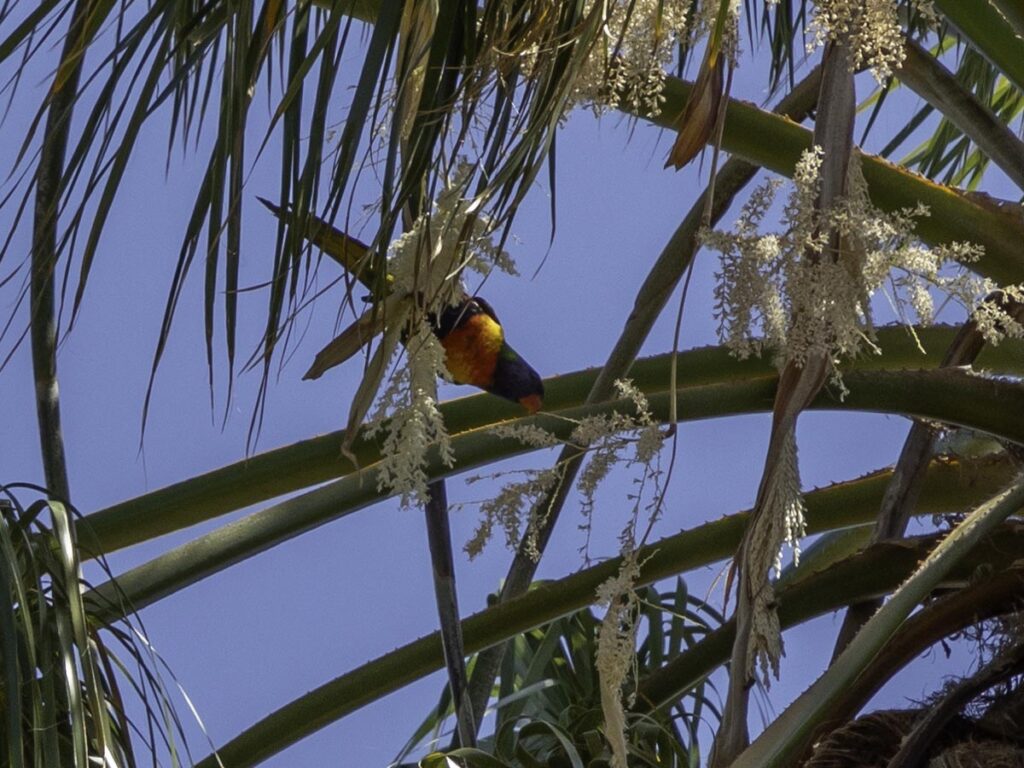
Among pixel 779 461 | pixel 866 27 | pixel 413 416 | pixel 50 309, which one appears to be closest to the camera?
pixel 413 416

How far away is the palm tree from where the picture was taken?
107 centimetres

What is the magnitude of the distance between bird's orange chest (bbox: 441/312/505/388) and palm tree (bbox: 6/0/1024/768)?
313 millimetres

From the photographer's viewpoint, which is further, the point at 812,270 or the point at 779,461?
the point at 779,461

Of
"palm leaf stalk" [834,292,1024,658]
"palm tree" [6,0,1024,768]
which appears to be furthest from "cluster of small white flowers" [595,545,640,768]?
"palm leaf stalk" [834,292,1024,658]

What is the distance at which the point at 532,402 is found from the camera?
7.23 ft

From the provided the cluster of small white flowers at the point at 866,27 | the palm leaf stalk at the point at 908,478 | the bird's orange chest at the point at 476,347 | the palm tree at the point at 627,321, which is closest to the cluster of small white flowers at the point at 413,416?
the palm tree at the point at 627,321

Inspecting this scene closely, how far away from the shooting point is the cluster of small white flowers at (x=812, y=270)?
1225 mm

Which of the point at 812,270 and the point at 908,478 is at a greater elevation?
the point at 812,270

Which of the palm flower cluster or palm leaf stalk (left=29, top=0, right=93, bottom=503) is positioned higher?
palm leaf stalk (left=29, top=0, right=93, bottom=503)

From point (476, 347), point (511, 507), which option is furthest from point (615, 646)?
point (476, 347)

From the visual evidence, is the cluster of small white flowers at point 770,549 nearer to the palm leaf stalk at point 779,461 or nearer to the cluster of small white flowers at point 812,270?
the palm leaf stalk at point 779,461

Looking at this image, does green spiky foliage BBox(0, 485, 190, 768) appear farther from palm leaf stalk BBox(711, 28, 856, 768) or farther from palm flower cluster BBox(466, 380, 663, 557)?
palm leaf stalk BBox(711, 28, 856, 768)

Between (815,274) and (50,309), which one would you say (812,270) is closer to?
(815,274)

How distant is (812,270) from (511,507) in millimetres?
350
